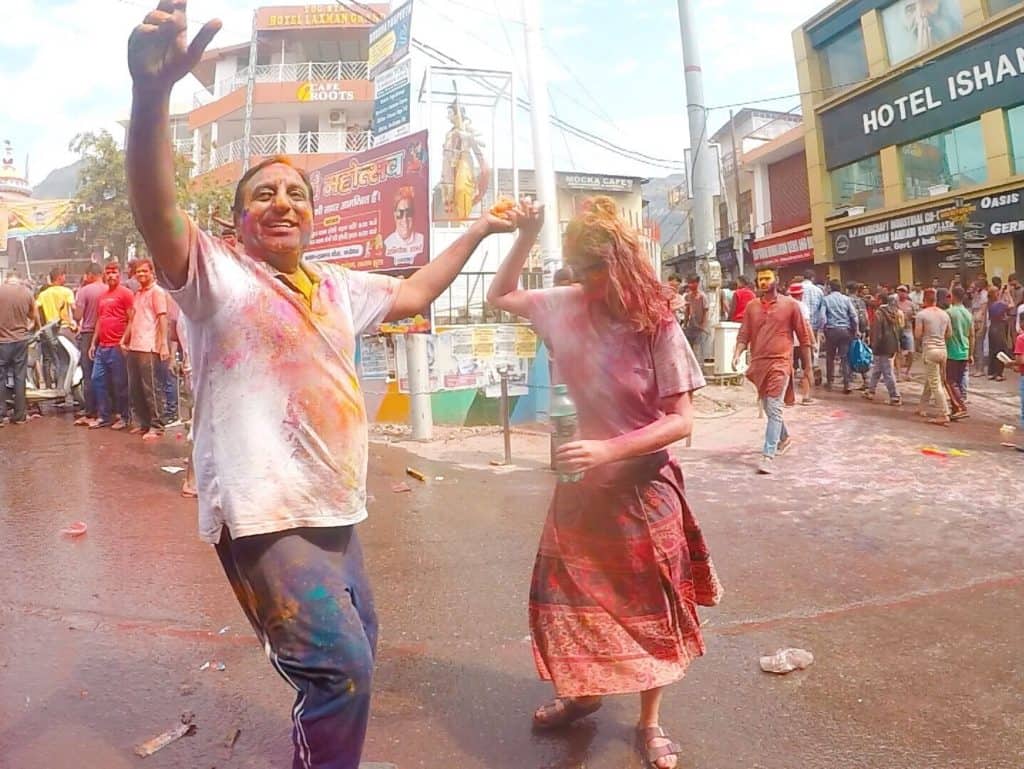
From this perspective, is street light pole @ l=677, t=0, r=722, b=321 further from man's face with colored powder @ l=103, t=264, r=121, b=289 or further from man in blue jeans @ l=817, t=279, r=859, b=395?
man's face with colored powder @ l=103, t=264, r=121, b=289

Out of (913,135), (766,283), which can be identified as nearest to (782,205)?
(913,135)

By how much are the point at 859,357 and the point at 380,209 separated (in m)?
7.51

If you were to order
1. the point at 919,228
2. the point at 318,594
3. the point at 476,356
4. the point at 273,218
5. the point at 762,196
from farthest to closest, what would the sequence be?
the point at 762,196 < the point at 919,228 < the point at 476,356 < the point at 273,218 < the point at 318,594

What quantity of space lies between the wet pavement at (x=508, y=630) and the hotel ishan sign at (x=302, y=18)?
26.4m

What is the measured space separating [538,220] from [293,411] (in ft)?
3.70

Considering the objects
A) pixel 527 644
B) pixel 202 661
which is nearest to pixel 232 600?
pixel 202 661

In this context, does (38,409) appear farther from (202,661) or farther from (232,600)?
(202,661)

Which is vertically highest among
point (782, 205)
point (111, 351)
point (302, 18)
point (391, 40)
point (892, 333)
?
point (302, 18)

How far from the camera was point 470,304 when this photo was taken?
10.3 metres

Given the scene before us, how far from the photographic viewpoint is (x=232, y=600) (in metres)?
3.98

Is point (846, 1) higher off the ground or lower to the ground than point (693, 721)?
higher

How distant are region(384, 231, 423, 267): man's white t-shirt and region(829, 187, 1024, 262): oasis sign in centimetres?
1492

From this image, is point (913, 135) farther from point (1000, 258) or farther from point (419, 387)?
point (419, 387)

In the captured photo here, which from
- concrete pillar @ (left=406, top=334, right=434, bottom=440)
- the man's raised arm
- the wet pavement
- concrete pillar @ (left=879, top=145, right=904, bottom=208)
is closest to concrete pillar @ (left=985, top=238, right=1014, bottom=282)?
concrete pillar @ (left=879, top=145, right=904, bottom=208)
